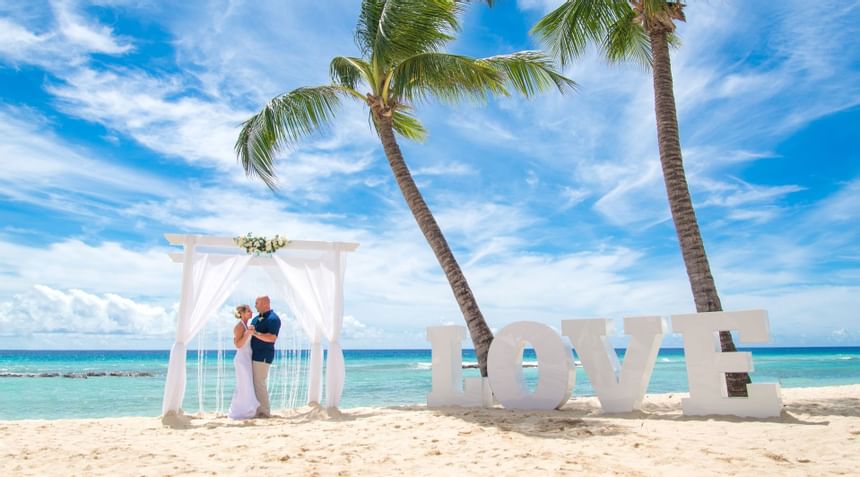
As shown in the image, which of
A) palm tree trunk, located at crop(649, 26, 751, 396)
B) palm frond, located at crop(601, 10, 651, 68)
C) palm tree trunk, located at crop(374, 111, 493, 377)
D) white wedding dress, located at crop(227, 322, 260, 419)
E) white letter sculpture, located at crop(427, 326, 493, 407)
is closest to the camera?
palm tree trunk, located at crop(649, 26, 751, 396)

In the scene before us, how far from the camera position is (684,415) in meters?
7.05

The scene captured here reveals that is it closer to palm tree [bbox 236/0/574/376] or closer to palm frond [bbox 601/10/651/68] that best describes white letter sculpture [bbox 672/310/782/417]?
palm tree [bbox 236/0/574/376]

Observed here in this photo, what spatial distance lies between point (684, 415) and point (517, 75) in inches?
254

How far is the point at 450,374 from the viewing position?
349 inches

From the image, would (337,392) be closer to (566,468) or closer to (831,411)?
(566,468)

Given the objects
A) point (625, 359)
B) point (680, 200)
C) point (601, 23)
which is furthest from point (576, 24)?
point (625, 359)

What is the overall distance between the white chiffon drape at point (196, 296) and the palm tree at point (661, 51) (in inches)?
258

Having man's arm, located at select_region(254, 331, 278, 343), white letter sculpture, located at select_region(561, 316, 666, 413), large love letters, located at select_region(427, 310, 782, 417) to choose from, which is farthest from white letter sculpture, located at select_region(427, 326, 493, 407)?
man's arm, located at select_region(254, 331, 278, 343)

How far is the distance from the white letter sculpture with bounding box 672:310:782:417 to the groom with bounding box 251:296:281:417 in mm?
5673

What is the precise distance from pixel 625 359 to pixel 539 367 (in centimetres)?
117

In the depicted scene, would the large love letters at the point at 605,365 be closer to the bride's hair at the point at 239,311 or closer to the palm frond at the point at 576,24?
the bride's hair at the point at 239,311

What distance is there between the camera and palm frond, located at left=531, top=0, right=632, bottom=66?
9.38 m

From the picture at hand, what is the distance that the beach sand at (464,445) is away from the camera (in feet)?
14.8

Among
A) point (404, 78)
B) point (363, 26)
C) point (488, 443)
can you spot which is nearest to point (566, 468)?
point (488, 443)
